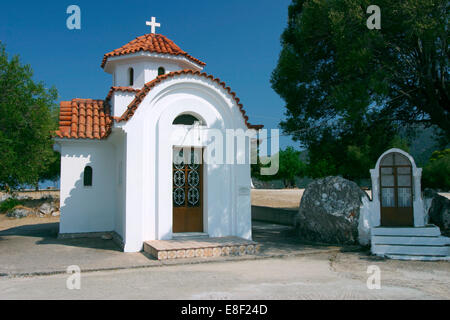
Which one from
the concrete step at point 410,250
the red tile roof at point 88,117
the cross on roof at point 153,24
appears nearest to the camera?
the concrete step at point 410,250

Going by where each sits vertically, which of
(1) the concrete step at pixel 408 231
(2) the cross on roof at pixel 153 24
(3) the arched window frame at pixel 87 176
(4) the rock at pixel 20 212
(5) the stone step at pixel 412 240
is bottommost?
(4) the rock at pixel 20 212

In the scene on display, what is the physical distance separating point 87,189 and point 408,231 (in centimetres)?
1061

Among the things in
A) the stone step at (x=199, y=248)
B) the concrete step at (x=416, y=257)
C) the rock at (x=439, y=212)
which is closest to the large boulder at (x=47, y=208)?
the stone step at (x=199, y=248)

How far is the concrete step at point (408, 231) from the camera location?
10461 mm

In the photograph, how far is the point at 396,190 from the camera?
11516mm

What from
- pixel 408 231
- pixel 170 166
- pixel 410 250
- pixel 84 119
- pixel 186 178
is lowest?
pixel 410 250

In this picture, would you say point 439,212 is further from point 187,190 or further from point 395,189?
point 187,190

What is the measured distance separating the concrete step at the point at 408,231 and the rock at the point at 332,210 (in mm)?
740

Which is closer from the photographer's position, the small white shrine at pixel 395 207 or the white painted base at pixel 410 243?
the white painted base at pixel 410 243

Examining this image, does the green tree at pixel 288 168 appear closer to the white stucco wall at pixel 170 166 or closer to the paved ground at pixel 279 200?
the paved ground at pixel 279 200

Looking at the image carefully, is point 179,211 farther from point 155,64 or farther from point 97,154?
point 155,64

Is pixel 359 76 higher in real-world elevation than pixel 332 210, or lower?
higher

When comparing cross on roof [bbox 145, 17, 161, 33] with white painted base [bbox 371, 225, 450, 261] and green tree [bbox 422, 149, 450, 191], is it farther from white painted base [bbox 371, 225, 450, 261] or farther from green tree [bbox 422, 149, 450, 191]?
green tree [bbox 422, 149, 450, 191]

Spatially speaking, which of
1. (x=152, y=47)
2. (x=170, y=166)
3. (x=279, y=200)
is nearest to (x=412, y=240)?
(x=170, y=166)
